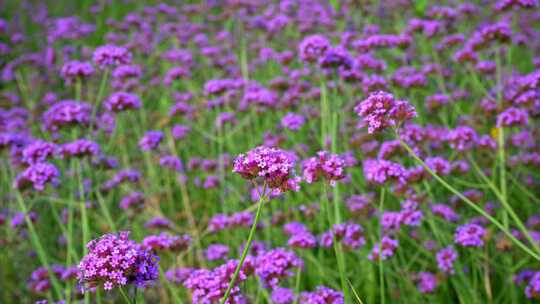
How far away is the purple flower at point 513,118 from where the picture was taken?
3338 millimetres

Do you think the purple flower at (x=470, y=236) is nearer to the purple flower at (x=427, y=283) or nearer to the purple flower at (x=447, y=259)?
the purple flower at (x=447, y=259)

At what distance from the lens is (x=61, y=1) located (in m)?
11.2

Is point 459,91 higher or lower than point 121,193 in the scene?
higher

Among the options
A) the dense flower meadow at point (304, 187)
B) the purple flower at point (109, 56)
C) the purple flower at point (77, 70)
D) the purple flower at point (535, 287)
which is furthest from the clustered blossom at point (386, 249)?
the purple flower at point (77, 70)

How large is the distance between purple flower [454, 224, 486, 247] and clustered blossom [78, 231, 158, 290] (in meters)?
1.72

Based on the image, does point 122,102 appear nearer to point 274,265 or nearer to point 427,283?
point 274,265

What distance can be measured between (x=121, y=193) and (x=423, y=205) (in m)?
3.21

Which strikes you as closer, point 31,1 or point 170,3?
point 170,3

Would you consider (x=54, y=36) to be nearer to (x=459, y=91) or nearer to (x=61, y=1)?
(x=459, y=91)

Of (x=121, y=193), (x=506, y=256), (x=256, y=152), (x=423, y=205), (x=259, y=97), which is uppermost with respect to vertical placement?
(x=256, y=152)

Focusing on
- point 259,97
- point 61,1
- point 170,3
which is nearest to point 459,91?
point 259,97

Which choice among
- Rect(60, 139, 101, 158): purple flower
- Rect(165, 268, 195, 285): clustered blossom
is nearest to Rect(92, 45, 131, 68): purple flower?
Rect(60, 139, 101, 158): purple flower

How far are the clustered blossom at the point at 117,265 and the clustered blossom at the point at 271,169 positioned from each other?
440 mm

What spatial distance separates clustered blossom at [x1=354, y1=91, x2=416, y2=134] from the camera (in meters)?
2.20
